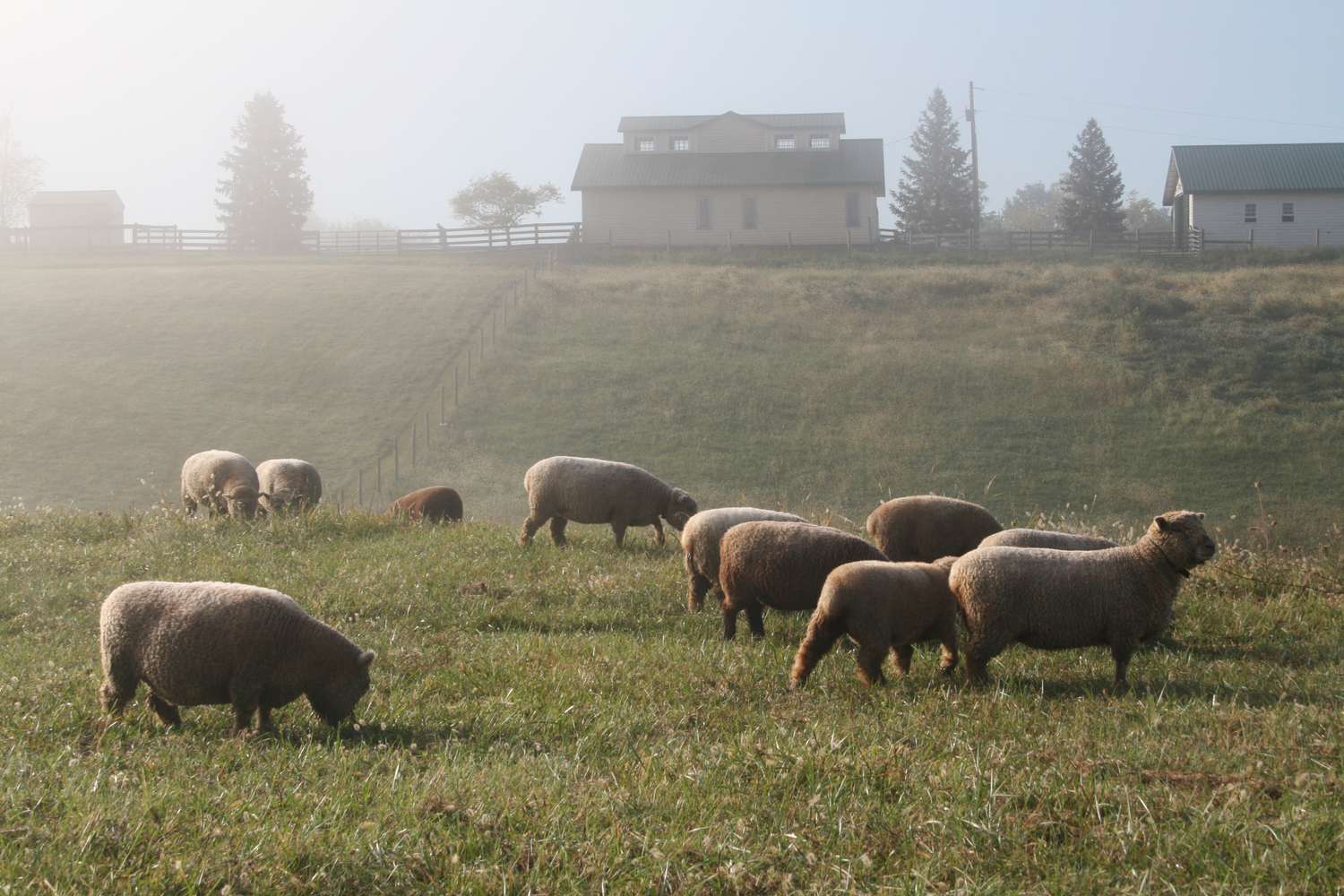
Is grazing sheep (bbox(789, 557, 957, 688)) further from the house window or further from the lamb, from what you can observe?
the house window

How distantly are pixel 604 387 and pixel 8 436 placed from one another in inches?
635

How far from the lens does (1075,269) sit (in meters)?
49.8

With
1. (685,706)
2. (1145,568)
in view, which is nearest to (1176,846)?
(685,706)

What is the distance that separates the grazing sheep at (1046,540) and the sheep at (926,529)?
1.18 m

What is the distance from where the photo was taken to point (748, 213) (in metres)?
63.5

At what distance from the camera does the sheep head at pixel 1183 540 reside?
8.64m

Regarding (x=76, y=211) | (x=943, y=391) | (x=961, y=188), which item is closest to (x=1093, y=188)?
(x=961, y=188)

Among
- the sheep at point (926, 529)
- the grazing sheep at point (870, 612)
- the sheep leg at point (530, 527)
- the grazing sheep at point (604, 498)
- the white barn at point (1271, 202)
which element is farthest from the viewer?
the white barn at point (1271, 202)

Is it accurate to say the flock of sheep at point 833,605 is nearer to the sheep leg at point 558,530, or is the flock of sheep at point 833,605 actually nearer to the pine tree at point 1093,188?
the sheep leg at point 558,530

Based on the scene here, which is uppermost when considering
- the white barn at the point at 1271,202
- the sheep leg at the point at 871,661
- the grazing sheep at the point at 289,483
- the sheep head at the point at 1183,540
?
the white barn at the point at 1271,202

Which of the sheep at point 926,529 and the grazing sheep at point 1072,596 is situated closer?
the grazing sheep at point 1072,596

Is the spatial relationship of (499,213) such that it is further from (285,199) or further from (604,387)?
(604,387)

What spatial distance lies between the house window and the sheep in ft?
171

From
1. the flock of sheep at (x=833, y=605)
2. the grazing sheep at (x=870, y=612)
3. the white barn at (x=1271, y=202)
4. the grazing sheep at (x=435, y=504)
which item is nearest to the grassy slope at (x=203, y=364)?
the grazing sheep at (x=435, y=504)
